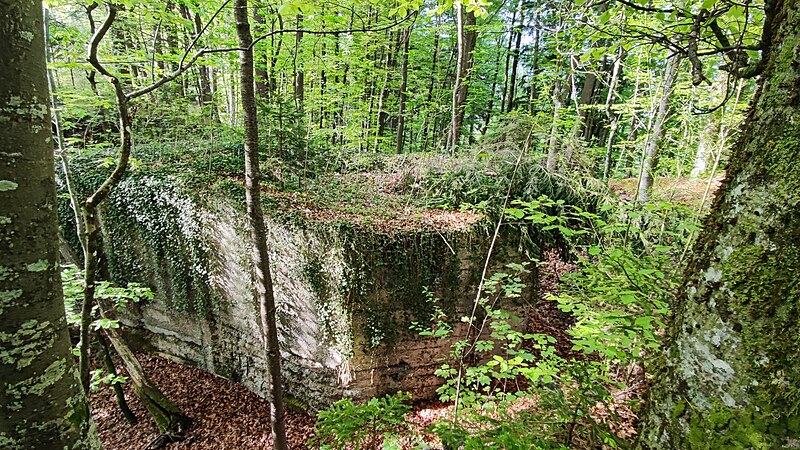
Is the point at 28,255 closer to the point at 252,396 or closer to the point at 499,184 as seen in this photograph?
the point at 499,184

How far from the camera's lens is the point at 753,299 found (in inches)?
32.8

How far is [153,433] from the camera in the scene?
4.84m

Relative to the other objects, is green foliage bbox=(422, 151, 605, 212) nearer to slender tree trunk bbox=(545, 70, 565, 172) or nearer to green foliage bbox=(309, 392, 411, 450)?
slender tree trunk bbox=(545, 70, 565, 172)

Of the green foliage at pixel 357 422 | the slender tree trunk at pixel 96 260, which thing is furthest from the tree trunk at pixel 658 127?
the slender tree trunk at pixel 96 260

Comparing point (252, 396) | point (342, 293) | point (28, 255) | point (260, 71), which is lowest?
point (252, 396)

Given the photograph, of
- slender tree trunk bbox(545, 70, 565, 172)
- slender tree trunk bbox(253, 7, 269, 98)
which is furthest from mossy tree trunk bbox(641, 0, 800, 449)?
slender tree trunk bbox(253, 7, 269, 98)

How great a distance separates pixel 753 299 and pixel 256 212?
→ 3038mm

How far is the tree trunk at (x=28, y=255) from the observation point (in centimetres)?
83

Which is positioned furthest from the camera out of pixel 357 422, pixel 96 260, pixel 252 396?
pixel 252 396

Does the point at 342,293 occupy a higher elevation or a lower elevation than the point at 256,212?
lower

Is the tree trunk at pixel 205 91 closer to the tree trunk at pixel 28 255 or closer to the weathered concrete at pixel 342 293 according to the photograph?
the weathered concrete at pixel 342 293

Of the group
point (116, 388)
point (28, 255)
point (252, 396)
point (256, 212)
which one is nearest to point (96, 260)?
point (256, 212)

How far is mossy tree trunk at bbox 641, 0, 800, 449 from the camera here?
30.5 inches

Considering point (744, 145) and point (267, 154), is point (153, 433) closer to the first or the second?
point (267, 154)
